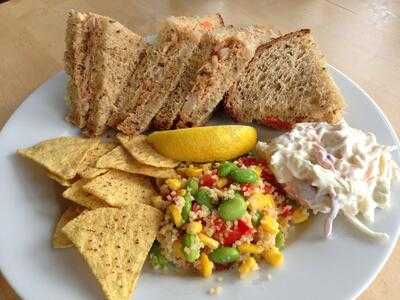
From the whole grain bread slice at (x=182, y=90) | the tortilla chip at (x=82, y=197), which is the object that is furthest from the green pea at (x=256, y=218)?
the whole grain bread slice at (x=182, y=90)

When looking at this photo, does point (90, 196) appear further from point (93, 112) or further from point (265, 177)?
point (265, 177)

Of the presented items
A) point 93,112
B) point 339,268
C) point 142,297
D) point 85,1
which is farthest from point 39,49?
point 339,268

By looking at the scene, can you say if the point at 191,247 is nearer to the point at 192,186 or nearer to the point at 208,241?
the point at 208,241

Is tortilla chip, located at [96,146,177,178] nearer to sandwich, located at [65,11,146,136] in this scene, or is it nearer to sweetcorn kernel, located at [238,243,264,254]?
sandwich, located at [65,11,146,136]

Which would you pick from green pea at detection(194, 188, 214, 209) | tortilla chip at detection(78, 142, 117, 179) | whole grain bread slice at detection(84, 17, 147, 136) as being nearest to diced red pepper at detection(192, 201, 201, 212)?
green pea at detection(194, 188, 214, 209)

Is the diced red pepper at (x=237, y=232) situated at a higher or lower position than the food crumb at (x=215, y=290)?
higher

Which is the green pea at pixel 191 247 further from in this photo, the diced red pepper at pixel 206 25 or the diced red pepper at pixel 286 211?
the diced red pepper at pixel 206 25

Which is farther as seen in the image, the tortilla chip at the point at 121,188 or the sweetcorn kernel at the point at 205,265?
the tortilla chip at the point at 121,188
